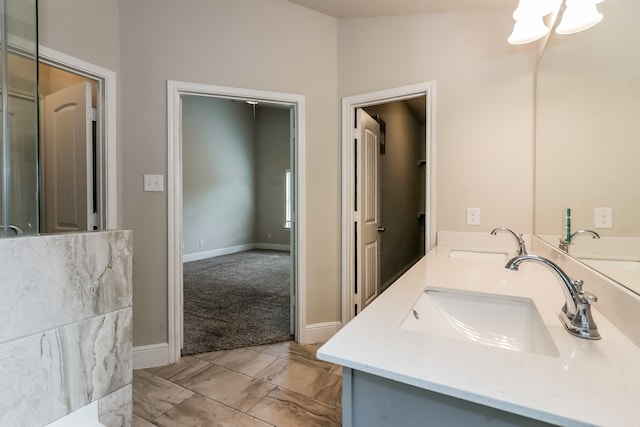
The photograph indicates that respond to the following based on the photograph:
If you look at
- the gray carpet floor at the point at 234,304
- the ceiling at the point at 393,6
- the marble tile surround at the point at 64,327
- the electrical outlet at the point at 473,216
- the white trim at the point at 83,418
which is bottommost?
the gray carpet floor at the point at 234,304

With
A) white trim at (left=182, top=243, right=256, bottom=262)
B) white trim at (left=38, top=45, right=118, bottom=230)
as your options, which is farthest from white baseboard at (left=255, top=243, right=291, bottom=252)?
white trim at (left=38, top=45, right=118, bottom=230)

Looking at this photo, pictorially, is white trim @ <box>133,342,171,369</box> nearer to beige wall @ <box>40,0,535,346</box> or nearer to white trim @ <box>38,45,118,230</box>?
beige wall @ <box>40,0,535,346</box>

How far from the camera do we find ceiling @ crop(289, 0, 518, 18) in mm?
1966

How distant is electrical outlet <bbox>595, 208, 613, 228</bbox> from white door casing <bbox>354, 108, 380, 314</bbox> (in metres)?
1.65

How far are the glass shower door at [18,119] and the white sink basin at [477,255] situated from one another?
2.03m

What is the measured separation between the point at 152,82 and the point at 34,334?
5.61 ft

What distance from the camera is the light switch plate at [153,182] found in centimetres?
205

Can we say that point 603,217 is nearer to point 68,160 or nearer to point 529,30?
point 529,30

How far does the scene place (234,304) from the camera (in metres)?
3.42

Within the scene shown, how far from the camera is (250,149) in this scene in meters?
7.40

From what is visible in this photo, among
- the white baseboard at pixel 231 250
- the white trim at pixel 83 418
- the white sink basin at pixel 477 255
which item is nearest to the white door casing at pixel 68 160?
the white trim at pixel 83 418

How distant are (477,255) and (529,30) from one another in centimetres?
127

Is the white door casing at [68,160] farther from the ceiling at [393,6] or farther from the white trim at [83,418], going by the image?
the ceiling at [393,6]

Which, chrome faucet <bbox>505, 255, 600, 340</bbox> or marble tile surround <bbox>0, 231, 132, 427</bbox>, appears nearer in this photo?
chrome faucet <bbox>505, 255, 600, 340</bbox>
